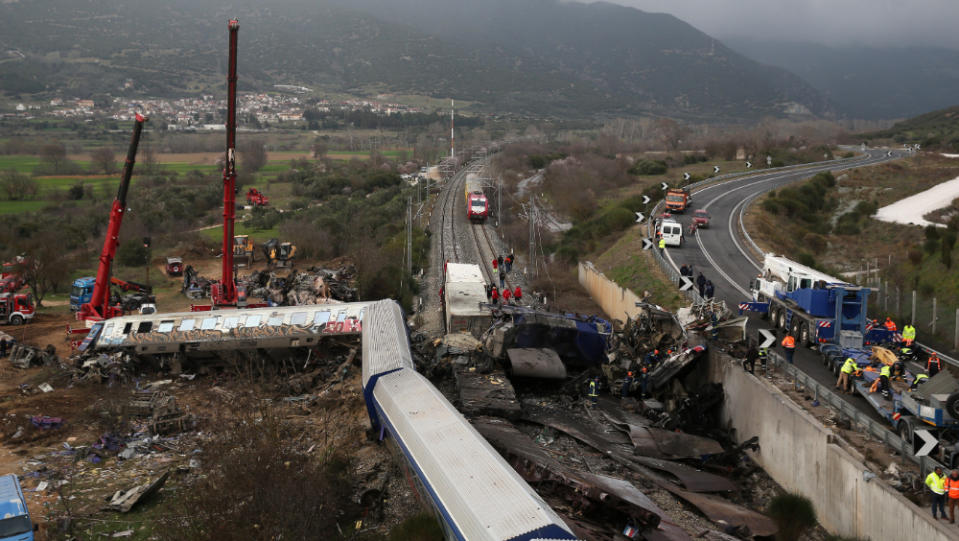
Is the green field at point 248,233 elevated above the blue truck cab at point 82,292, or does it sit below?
above

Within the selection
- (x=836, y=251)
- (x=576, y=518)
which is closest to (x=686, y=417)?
(x=576, y=518)

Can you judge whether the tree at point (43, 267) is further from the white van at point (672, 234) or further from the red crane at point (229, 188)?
the white van at point (672, 234)

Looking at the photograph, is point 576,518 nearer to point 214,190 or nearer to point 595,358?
point 595,358

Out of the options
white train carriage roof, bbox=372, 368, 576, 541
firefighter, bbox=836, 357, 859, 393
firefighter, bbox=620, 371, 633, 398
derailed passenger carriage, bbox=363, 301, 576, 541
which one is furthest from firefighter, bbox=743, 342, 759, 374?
white train carriage roof, bbox=372, 368, 576, 541

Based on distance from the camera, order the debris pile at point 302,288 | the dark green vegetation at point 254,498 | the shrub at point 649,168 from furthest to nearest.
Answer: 1. the shrub at point 649,168
2. the debris pile at point 302,288
3. the dark green vegetation at point 254,498

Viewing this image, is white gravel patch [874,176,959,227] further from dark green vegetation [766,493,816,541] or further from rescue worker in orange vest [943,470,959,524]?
rescue worker in orange vest [943,470,959,524]

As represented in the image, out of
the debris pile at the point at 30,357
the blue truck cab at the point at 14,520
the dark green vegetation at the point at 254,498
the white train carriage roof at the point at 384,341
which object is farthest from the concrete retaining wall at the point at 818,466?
the debris pile at the point at 30,357

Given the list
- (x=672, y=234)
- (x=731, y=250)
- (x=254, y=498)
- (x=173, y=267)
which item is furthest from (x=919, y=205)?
(x=254, y=498)
